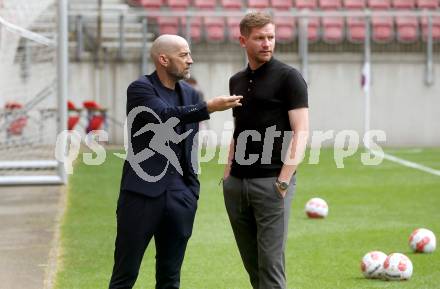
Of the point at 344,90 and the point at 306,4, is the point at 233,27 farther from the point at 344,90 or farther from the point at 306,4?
the point at 344,90

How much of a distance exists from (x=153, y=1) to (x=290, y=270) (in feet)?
65.3

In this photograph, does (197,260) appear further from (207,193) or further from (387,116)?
(387,116)

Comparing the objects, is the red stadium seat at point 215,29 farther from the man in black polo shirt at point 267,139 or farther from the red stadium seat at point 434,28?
the man in black polo shirt at point 267,139

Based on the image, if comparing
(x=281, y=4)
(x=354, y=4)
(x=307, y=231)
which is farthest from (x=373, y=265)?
(x=354, y=4)

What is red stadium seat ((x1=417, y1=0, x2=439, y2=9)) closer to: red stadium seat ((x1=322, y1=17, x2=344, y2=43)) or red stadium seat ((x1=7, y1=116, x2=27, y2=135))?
red stadium seat ((x1=322, y1=17, x2=344, y2=43))

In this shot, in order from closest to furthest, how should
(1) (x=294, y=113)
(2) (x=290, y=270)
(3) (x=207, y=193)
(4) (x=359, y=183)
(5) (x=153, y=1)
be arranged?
(1) (x=294, y=113) → (2) (x=290, y=270) → (3) (x=207, y=193) → (4) (x=359, y=183) → (5) (x=153, y=1)

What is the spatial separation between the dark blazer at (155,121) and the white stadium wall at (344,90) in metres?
20.2

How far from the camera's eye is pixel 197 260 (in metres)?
10.6

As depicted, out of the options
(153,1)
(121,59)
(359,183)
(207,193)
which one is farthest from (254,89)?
(153,1)

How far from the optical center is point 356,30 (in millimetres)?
28328

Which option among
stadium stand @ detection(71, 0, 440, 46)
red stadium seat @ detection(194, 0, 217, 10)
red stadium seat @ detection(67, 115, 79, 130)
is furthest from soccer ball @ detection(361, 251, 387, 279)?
red stadium seat @ detection(194, 0, 217, 10)

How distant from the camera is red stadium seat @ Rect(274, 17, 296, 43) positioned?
2789 centimetres

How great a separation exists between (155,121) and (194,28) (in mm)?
21153

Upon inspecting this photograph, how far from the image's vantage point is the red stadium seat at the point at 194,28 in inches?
1088
